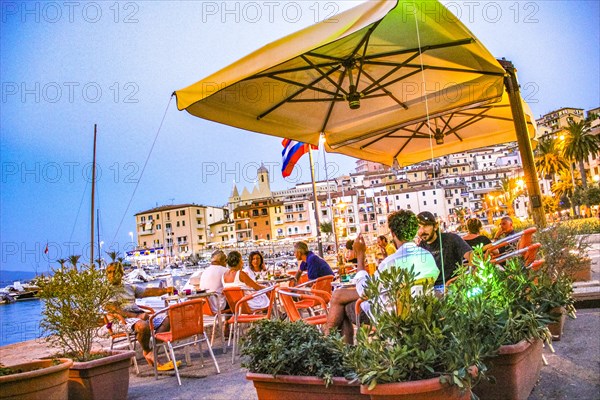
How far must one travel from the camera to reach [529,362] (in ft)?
11.2

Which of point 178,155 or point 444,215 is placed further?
point 178,155

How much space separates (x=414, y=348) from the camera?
7.61 feet

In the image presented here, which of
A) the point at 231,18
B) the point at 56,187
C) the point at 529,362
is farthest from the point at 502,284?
the point at 56,187

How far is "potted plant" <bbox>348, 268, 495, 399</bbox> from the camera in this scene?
230 cm

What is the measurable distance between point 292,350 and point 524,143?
14.5ft

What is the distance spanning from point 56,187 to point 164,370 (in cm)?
10954

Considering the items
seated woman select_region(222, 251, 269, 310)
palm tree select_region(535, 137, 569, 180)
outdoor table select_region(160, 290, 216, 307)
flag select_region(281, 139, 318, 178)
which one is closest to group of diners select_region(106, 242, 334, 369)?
seated woman select_region(222, 251, 269, 310)

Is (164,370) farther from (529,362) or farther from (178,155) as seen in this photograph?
(178,155)

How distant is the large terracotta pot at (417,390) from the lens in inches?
89.4

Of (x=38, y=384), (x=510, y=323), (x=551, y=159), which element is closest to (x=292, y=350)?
(x=510, y=323)

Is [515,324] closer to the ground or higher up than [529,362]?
higher up

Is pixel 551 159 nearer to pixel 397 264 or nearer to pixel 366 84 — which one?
pixel 366 84

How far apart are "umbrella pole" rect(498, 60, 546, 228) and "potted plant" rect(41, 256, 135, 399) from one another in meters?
4.65

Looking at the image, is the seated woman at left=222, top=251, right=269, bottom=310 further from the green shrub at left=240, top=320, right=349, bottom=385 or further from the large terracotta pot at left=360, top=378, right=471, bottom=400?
the large terracotta pot at left=360, top=378, right=471, bottom=400
